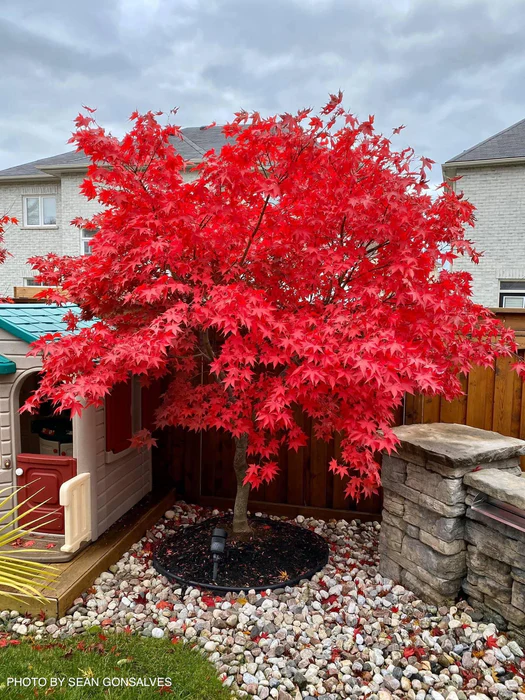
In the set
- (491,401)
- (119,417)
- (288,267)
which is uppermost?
(288,267)

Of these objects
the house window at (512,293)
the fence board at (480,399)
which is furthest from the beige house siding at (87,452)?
the house window at (512,293)

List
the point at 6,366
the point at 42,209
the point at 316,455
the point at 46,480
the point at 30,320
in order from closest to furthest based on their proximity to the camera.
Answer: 1. the point at 6,366
2. the point at 46,480
3. the point at 30,320
4. the point at 316,455
5. the point at 42,209

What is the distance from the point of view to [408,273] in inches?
96.8

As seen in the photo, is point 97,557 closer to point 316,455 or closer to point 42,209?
point 316,455

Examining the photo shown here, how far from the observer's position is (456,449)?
279 centimetres

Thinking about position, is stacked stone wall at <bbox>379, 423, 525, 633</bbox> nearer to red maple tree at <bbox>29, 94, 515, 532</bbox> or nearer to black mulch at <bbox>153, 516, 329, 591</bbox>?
red maple tree at <bbox>29, 94, 515, 532</bbox>

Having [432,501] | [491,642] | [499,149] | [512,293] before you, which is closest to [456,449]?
[432,501]

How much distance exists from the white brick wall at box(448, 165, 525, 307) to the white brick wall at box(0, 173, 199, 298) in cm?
1067

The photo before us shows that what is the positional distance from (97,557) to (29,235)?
13.8 meters

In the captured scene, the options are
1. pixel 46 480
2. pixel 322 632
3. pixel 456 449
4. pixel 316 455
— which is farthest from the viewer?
pixel 316 455

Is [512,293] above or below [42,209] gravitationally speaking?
below

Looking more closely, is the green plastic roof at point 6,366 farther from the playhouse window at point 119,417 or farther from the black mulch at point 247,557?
the black mulch at point 247,557

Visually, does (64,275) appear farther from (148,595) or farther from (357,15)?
(357,15)

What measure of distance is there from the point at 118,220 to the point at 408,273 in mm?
1710
